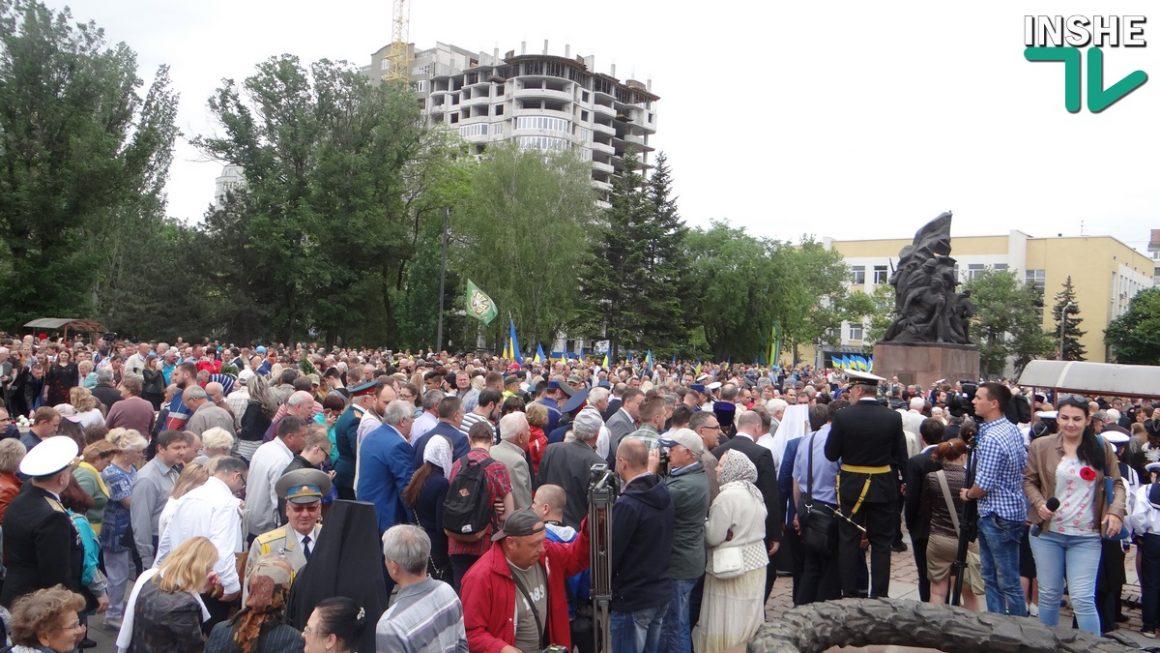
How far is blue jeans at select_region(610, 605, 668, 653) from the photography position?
5.12 m

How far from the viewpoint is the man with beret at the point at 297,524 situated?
15.2ft

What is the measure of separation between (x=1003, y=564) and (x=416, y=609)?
4.45m

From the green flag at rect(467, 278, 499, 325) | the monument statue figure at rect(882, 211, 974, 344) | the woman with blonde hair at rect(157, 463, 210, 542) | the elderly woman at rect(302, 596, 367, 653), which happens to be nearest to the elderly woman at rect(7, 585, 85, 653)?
the elderly woman at rect(302, 596, 367, 653)

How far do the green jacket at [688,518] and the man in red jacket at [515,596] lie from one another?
111 centimetres

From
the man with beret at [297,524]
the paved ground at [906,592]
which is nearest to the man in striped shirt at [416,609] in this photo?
the man with beret at [297,524]

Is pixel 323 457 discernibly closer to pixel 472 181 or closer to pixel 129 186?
pixel 129 186

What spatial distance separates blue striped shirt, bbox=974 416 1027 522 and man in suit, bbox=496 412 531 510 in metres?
3.20

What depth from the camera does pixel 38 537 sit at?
4.70 m

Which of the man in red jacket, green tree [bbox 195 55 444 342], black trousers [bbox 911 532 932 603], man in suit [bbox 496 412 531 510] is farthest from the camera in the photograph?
green tree [bbox 195 55 444 342]

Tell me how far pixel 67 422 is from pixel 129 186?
3309 cm

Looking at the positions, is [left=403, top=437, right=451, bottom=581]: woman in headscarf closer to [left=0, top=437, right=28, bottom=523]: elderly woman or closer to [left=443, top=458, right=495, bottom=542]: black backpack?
[left=443, top=458, right=495, bottom=542]: black backpack

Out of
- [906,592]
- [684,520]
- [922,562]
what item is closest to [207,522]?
[684,520]

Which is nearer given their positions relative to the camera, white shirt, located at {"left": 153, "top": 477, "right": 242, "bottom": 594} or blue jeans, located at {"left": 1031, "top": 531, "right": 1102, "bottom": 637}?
white shirt, located at {"left": 153, "top": 477, "right": 242, "bottom": 594}

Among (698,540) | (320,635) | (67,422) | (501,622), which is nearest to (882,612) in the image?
(698,540)
